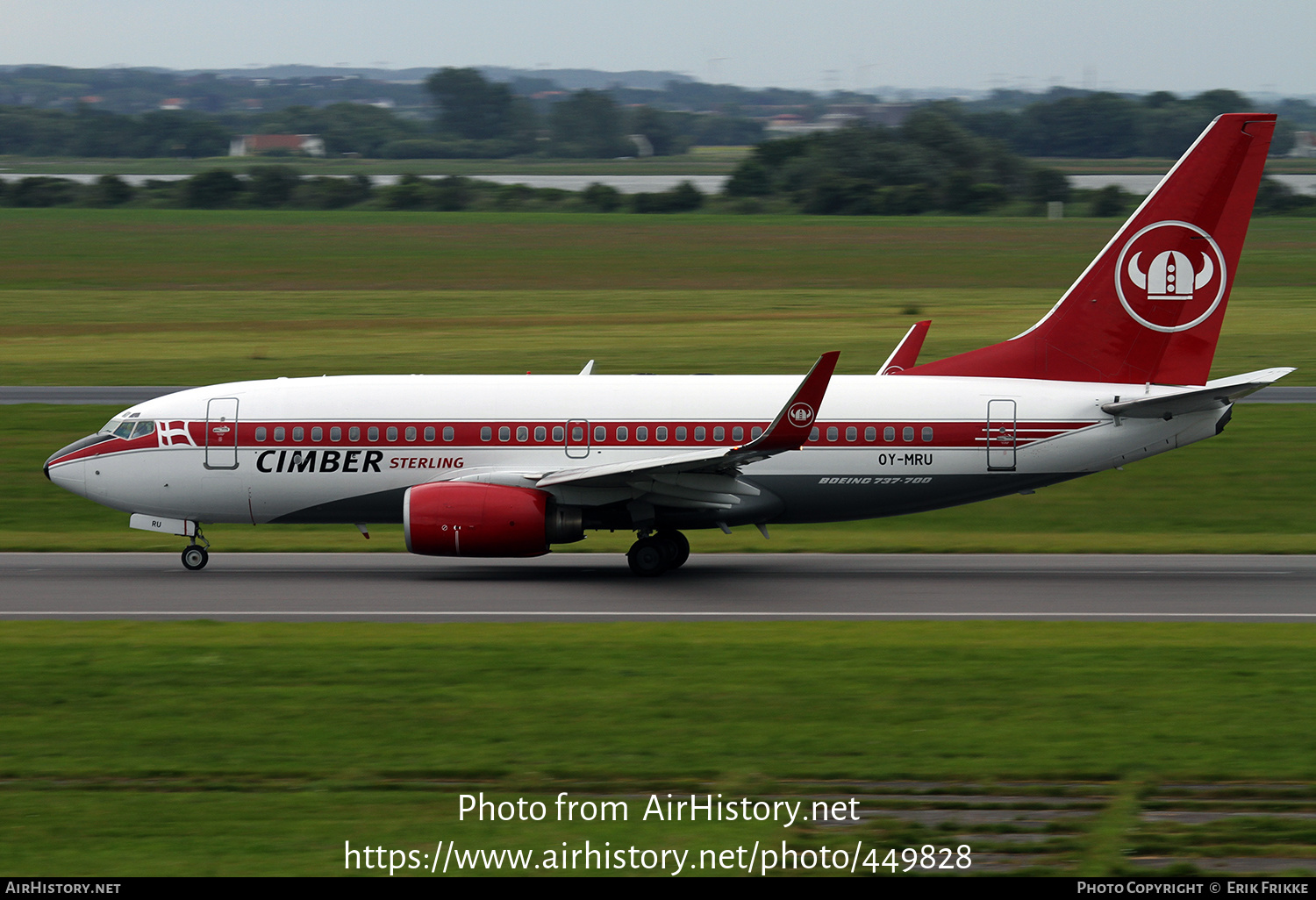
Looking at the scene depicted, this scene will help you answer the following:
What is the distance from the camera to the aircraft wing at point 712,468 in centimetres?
2389

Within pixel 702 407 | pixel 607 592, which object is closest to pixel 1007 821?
pixel 607 592

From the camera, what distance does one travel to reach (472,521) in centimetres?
2509

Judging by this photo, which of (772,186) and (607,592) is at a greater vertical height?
(772,186)

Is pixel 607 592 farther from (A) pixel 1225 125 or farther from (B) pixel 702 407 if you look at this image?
(A) pixel 1225 125

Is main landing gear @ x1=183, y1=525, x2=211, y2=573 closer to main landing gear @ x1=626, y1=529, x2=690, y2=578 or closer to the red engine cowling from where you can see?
the red engine cowling

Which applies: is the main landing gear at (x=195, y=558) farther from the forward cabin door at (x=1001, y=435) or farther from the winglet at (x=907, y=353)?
the forward cabin door at (x=1001, y=435)

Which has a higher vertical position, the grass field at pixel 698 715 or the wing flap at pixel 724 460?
the wing flap at pixel 724 460

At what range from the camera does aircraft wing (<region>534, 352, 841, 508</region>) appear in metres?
23.9

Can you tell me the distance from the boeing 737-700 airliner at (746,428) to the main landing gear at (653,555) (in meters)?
0.04

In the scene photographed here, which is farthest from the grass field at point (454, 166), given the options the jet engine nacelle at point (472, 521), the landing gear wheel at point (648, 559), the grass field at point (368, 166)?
the jet engine nacelle at point (472, 521)

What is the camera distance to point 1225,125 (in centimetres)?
2753

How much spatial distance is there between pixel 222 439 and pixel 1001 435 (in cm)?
1433

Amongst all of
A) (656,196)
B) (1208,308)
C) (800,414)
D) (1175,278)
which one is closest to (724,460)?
(800,414)

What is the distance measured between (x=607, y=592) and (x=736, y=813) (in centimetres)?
1246
